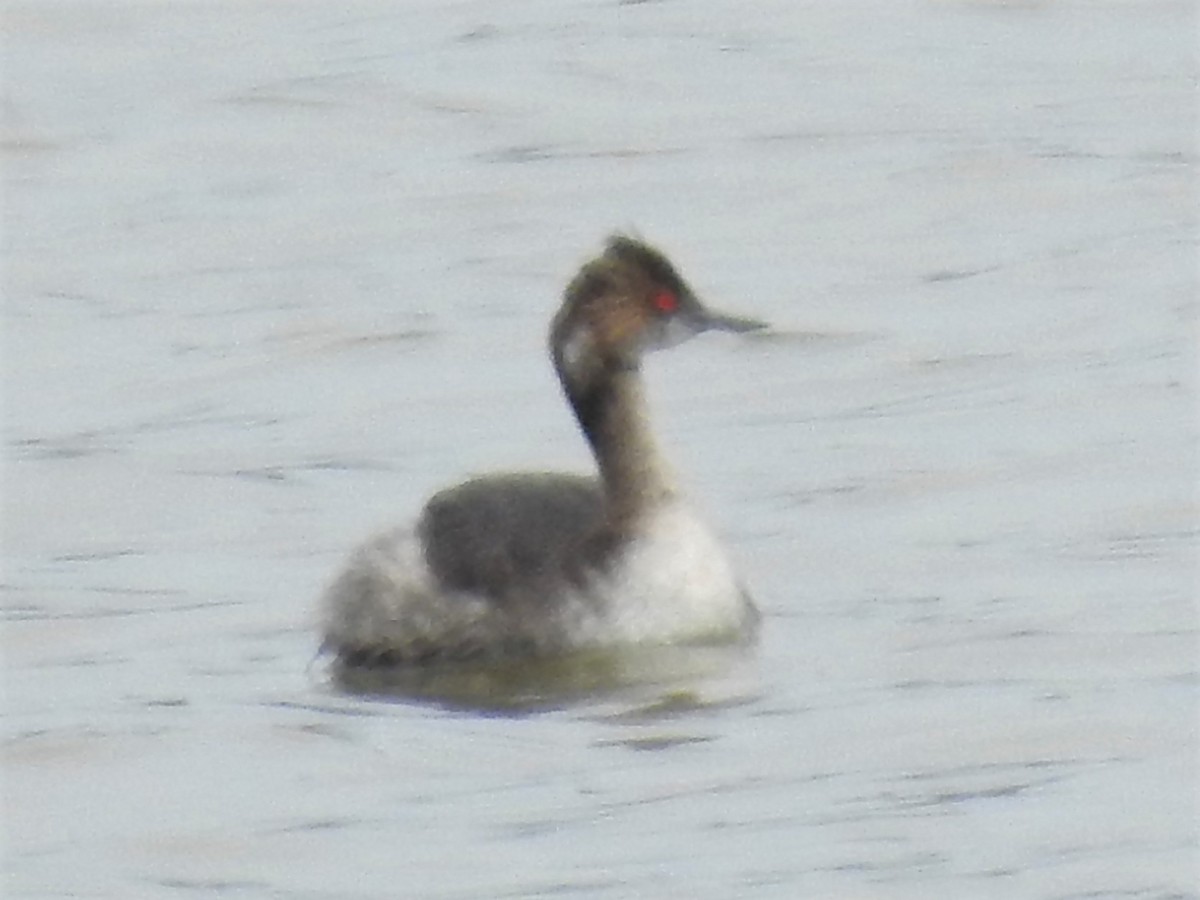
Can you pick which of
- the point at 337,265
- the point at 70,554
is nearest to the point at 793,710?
the point at 70,554

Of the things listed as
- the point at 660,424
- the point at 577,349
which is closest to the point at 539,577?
the point at 577,349

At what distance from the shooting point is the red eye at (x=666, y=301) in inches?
416

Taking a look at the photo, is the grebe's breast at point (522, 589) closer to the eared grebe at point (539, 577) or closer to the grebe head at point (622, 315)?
the eared grebe at point (539, 577)

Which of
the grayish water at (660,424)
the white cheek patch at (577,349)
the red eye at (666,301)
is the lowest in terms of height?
the grayish water at (660,424)

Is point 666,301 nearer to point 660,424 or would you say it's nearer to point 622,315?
point 622,315

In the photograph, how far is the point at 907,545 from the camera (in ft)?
A: 36.6

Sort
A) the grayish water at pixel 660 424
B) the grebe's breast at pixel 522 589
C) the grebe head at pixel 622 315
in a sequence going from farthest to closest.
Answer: the grebe head at pixel 622 315, the grebe's breast at pixel 522 589, the grayish water at pixel 660 424

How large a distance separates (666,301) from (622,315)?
0.14m

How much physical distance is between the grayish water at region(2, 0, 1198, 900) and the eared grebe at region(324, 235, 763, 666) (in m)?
0.21

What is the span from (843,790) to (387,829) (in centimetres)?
101

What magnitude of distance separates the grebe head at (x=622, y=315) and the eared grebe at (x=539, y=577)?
0.6 inches

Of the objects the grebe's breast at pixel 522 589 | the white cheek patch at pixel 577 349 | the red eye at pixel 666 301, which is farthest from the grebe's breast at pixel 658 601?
the red eye at pixel 666 301

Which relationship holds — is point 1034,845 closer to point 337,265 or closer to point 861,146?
point 337,265

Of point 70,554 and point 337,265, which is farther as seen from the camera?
point 337,265
